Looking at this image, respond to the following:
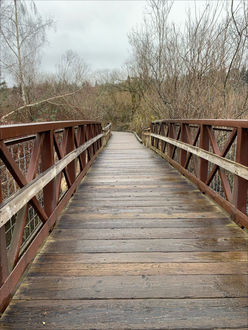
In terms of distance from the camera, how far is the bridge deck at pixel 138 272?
1709 millimetres

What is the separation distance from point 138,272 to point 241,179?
5.08ft

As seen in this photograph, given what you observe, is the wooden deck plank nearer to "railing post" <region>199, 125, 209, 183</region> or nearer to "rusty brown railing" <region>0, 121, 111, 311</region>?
"rusty brown railing" <region>0, 121, 111, 311</region>

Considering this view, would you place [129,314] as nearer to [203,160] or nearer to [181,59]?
[203,160]

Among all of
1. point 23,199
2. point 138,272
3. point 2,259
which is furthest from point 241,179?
point 2,259

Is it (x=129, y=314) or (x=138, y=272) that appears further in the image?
(x=138, y=272)

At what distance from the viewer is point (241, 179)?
3010 mm

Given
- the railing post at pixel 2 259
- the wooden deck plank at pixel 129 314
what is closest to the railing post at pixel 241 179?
the wooden deck plank at pixel 129 314

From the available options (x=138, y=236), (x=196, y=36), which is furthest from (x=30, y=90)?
(x=138, y=236)

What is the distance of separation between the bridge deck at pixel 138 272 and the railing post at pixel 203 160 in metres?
0.76

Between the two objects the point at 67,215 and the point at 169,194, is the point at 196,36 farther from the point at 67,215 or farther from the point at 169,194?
the point at 67,215

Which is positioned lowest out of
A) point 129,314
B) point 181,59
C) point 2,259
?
point 129,314

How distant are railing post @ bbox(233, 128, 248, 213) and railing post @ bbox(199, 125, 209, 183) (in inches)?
49.3

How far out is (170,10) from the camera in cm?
925

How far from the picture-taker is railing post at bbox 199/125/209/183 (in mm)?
4230
